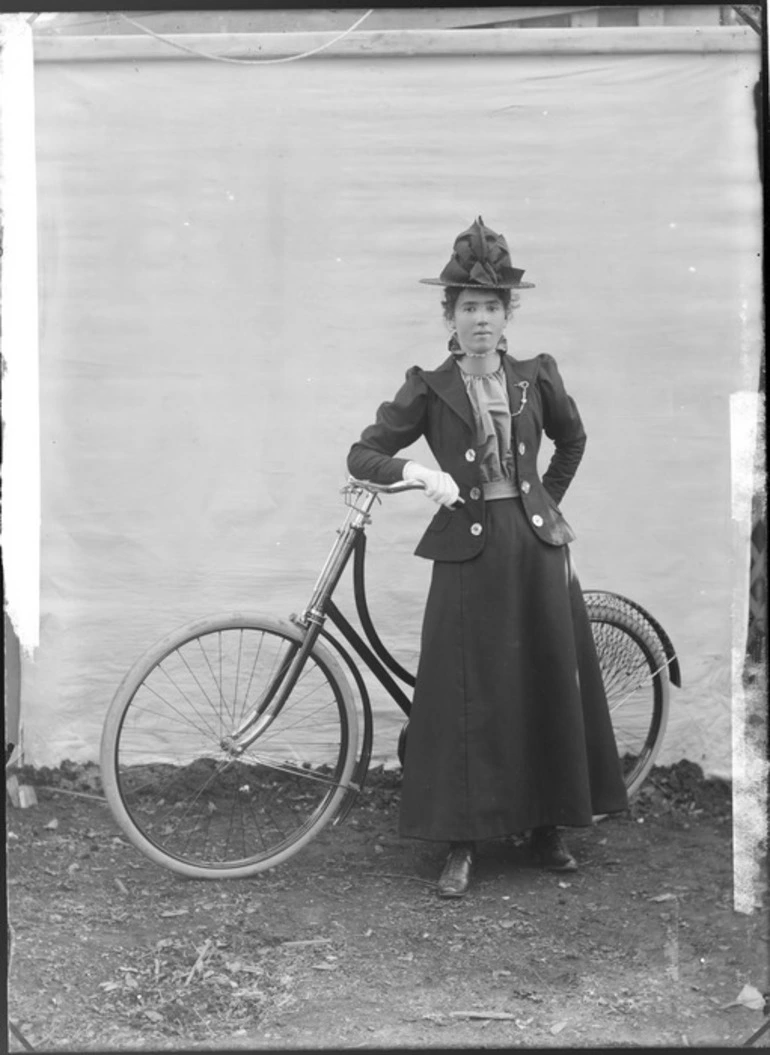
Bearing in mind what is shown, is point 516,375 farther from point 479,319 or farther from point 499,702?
point 499,702

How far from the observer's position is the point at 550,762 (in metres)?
4.01

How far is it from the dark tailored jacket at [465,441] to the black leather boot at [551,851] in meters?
0.92

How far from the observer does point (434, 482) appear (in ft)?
12.8

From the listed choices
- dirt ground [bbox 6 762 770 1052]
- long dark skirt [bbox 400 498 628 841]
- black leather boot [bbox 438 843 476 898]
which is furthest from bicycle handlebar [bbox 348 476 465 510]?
black leather boot [bbox 438 843 476 898]

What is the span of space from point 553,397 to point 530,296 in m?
0.33

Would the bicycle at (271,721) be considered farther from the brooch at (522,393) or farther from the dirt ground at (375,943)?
the brooch at (522,393)

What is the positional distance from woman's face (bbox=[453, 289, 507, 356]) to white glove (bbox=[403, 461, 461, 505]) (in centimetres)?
40

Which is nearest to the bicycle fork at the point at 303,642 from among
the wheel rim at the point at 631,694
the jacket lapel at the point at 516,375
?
the jacket lapel at the point at 516,375

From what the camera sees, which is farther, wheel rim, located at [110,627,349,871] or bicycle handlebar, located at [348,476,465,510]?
wheel rim, located at [110,627,349,871]

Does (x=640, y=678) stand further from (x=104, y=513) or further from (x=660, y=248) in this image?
(x=104, y=513)

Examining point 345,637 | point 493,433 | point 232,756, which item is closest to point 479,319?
point 493,433

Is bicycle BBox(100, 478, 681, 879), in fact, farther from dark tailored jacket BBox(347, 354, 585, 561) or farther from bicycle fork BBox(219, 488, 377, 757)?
dark tailored jacket BBox(347, 354, 585, 561)

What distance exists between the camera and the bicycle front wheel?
4.06 metres

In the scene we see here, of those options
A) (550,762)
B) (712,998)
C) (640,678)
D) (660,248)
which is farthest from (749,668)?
(660,248)
